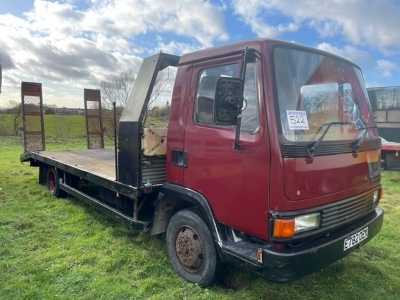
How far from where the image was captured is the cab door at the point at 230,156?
98.2 inches

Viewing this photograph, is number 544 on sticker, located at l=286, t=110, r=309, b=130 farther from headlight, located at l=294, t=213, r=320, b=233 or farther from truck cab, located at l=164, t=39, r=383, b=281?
headlight, located at l=294, t=213, r=320, b=233

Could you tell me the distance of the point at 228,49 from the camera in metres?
2.78

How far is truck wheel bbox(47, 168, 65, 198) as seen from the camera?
6285 mm

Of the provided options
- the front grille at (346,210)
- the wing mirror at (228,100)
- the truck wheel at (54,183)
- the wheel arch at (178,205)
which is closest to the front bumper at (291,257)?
the front grille at (346,210)

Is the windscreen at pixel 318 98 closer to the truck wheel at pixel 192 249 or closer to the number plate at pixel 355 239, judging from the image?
the number plate at pixel 355 239

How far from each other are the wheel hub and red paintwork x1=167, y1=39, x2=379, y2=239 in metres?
0.45

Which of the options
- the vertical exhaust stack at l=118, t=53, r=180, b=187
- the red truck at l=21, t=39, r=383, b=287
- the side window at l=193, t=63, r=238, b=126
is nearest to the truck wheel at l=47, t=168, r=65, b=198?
the vertical exhaust stack at l=118, t=53, r=180, b=187

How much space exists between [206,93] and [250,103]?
54cm

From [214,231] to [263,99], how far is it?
1252 mm

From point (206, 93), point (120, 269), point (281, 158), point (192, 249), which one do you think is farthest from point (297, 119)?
point (120, 269)

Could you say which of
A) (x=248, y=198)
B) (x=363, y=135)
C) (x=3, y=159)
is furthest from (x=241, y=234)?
(x=3, y=159)

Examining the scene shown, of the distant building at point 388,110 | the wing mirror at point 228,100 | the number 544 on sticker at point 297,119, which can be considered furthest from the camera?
the distant building at point 388,110

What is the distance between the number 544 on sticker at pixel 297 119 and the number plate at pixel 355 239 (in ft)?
3.54

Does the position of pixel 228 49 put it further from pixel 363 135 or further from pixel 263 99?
pixel 363 135
